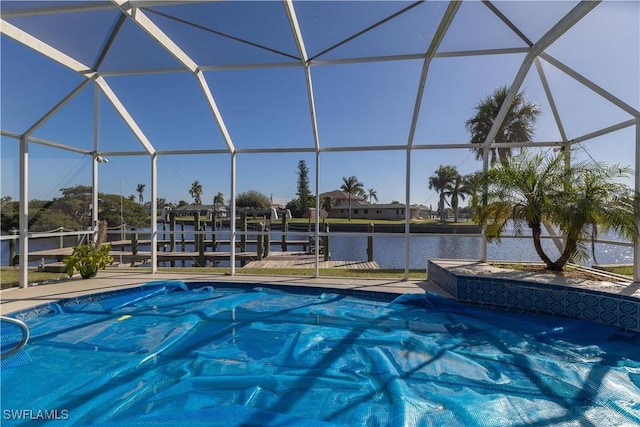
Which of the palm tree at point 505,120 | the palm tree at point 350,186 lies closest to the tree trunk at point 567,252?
the palm tree at point 505,120

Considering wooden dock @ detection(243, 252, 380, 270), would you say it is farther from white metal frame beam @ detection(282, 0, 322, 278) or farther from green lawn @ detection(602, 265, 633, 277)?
green lawn @ detection(602, 265, 633, 277)

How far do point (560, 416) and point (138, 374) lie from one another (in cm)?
357

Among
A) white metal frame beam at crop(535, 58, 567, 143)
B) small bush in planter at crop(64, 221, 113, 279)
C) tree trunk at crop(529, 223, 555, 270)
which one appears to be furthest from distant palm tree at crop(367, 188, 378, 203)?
small bush in planter at crop(64, 221, 113, 279)

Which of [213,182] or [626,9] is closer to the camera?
[626,9]

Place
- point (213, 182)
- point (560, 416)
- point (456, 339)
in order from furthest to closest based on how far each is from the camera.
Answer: point (213, 182), point (456, 339), point (560, 416)

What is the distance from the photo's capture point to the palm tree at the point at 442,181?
720cm

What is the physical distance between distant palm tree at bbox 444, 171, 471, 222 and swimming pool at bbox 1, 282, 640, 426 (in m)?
2.91

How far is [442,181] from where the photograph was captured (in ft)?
24.7

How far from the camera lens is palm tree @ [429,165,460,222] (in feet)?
23.6

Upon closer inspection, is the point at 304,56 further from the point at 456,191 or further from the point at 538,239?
the point at 538,239

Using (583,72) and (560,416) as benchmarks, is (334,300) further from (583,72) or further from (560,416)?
(583,72)

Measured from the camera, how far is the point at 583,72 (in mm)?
4566

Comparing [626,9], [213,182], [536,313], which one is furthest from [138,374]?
[626,9]

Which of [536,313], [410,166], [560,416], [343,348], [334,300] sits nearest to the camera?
[560,416]
